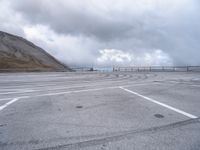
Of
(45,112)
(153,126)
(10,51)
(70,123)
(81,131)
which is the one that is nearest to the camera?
(81,131)

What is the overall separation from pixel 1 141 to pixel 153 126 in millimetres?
3330

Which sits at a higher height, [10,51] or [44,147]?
[10,51]

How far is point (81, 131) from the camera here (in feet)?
12.8

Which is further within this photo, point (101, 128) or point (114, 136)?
point (101, 128)

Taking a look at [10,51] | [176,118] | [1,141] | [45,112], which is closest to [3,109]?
[45,112]

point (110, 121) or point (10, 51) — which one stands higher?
point (10, 51)

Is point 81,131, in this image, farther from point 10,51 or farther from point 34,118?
point 10,51

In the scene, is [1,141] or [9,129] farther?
[9,129]

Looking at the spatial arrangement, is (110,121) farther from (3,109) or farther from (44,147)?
(3,109)

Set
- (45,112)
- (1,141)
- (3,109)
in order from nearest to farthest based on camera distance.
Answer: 1. (1,141)
2. (45,112)
3. (3,109)

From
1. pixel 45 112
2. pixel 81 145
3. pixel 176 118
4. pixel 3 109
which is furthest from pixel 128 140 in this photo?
pixel 3 109

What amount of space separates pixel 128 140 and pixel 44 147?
160cm

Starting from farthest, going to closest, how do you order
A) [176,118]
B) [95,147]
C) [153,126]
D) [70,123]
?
1. [176,118]
2. [70,123]
3. [153,126]
4. [95,147]

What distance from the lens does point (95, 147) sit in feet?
10.3
